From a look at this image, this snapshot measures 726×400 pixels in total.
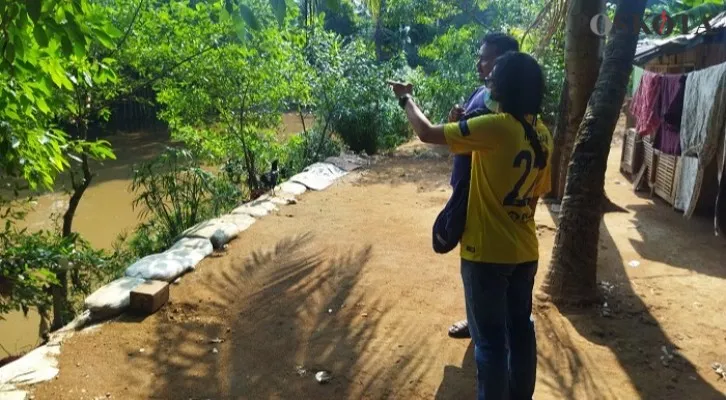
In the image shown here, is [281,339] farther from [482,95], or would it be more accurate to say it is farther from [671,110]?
[671,110]

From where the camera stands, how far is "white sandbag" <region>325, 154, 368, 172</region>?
861 cm

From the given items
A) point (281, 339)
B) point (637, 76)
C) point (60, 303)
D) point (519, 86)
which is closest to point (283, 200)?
point (60, 303)

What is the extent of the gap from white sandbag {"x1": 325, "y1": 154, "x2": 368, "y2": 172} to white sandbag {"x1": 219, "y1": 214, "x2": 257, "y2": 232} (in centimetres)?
297

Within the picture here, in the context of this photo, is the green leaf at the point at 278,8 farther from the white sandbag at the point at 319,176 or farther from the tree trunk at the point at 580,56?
the white sandbag at the point at 319,176

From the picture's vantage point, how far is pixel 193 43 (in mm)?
7438

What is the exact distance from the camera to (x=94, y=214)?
12016 mm

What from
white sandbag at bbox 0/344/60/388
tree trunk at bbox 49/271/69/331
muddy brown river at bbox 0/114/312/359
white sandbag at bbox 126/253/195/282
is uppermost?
white sandbag at bbox 126/253/195/282

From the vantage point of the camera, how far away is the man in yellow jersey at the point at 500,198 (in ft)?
6.98

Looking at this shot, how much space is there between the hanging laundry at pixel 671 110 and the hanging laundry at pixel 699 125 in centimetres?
14

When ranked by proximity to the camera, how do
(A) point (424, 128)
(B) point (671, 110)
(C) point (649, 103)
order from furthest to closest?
(C) point (649, 103) < (B) point (671, 110) < (A) point (424, 128)

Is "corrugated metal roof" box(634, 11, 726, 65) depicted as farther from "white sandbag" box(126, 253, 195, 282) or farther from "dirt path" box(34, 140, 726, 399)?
"white sandbag" box(126, 253, 195, 282)

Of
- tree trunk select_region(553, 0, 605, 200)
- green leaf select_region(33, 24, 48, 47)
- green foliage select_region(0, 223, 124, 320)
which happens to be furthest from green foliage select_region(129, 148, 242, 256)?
green leaf select_region(33, 24, 48, 47)

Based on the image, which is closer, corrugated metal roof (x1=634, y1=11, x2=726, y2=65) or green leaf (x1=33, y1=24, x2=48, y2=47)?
green leaf (x1=33, y1=24, x2=48, y2=47)

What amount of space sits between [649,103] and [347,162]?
4163mm
